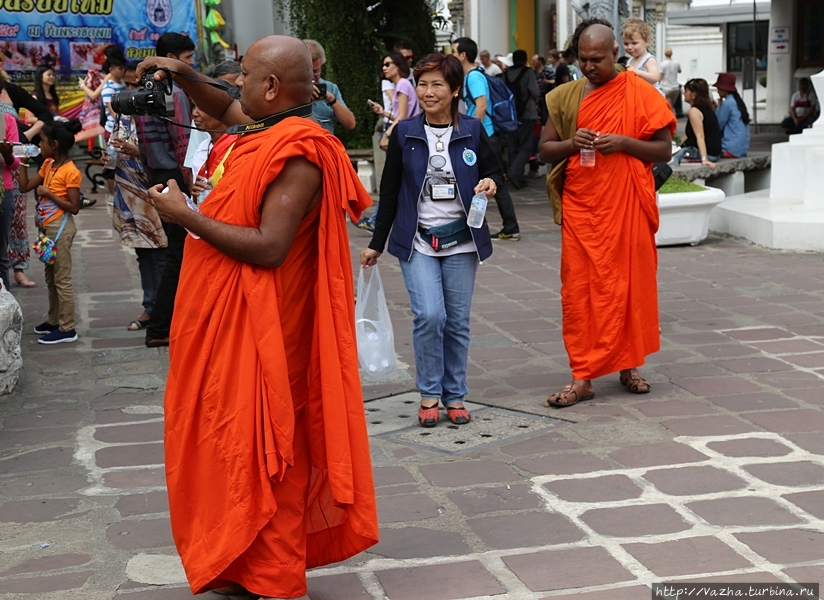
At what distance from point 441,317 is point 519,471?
2.92ft

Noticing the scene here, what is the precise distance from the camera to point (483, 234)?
→ 200 inches

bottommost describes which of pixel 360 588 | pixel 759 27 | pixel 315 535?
pixel 360 588

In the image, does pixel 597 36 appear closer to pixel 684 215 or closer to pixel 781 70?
pixel 684 215

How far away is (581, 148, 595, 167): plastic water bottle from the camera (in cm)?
539

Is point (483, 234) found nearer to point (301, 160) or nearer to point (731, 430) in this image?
point (731, 430)

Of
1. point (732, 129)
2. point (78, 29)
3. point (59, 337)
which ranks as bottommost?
point (59, 337)

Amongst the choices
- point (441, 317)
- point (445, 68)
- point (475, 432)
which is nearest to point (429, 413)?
point (475, 432)

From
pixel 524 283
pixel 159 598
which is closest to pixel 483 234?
pixel 159 598

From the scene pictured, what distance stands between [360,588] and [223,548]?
1.99 ft

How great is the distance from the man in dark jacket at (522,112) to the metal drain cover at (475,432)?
9229 mm

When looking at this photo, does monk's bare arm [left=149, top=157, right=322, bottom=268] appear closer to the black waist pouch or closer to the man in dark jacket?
the black waist pouch

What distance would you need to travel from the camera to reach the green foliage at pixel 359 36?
14.8m

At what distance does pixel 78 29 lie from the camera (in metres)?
17.6

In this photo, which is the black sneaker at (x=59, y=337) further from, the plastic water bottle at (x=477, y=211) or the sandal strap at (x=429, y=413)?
the plastic water bottle at (x=477, y=211)
